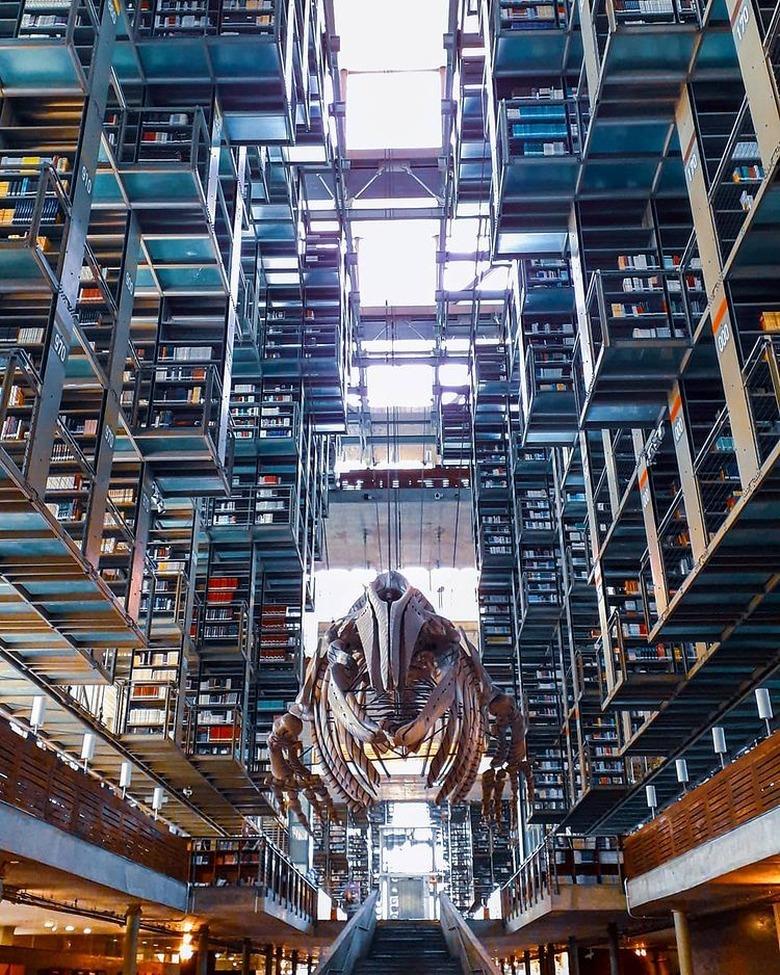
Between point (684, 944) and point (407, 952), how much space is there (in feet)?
12.2

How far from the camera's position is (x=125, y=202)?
8.58 meters

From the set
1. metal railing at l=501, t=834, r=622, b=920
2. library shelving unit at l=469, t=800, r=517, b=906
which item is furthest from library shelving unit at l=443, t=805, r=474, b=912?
metal railing at l=501, t=834, r=622, b=920

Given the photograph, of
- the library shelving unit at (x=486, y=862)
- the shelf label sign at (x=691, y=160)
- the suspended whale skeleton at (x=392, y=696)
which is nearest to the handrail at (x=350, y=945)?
the suspended whale skeleton at (x=392, y=696)

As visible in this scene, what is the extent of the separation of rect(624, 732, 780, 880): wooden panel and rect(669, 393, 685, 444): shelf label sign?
2491 millimetres

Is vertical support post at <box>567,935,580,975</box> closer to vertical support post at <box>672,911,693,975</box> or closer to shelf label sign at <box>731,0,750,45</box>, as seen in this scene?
vertical support post at <box>672,911,693,975</box>

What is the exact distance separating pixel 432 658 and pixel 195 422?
11.2ft

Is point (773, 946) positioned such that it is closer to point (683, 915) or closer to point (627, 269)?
point (683, 915)

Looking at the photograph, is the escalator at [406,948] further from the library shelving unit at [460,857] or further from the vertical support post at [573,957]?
the library shelving unit at [460,857]

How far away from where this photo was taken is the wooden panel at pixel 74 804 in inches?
255

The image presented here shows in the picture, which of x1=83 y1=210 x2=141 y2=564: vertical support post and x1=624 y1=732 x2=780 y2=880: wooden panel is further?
x1=83 y1=210 x2=141 y2=564: vertical support post

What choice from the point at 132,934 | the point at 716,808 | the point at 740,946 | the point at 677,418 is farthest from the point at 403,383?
the point at 716,808

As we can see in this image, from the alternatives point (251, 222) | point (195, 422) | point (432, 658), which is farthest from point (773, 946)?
point (251, 222)

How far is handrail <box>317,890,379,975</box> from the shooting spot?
8820 mm

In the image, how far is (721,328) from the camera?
6590 millimetres
